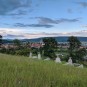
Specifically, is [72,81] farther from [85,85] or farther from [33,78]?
[33,78]

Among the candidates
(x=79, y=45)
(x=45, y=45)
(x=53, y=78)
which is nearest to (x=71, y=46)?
(x=79, y=45)

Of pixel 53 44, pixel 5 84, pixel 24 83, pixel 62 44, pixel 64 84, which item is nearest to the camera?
pixel 5 84

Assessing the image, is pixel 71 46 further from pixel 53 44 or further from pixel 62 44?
pixel 62 44

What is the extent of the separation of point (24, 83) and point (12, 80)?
254 mm

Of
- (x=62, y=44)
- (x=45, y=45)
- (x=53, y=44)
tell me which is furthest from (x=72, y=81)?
(x=62, y=44)

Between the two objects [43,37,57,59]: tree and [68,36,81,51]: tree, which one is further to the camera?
[68,36,81,51]: tree

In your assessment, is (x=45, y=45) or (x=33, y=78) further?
(x=45, y=45)

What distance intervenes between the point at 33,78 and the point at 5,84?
1.21 m

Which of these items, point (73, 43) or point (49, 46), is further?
point (73, 43)

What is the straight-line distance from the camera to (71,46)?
84750mm

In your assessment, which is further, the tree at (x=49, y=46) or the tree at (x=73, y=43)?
the tree at (x=73, y=43)

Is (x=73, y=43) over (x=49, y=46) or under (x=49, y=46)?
over

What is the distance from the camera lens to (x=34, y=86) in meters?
5.89

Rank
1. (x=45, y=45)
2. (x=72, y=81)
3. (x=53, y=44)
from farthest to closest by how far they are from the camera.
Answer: (x=53, y=44)
(x=45, y=45)
(x=72, y=81)
